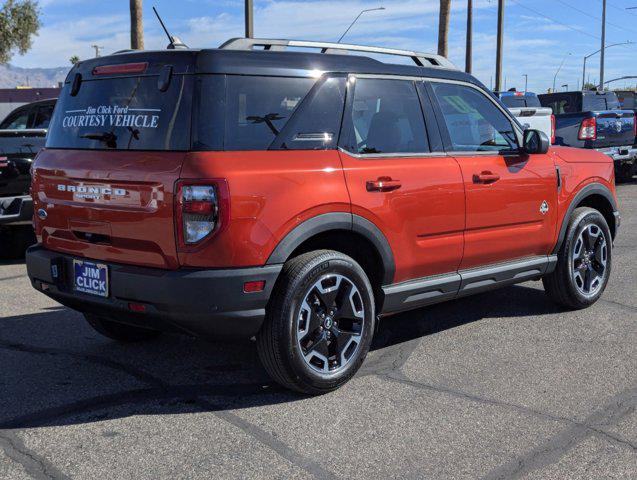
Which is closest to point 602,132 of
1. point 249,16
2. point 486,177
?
point 249,16

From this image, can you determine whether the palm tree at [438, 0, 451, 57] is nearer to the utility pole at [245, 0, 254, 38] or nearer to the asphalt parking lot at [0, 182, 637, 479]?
the utility pole at [245, 0, 254, 38]

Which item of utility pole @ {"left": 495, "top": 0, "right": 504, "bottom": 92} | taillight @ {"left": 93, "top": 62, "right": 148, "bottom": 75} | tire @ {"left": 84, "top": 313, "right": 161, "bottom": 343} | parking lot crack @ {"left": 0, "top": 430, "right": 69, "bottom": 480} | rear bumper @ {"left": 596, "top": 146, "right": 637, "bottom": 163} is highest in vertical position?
utility pole @ {"left": 495, "top": 0, "right": 504, "bottom": 92}

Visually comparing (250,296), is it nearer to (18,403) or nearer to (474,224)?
(18,403)

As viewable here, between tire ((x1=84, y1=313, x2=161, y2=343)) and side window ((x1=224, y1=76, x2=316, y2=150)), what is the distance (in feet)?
5.93

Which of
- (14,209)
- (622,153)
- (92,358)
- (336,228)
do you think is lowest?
(92,358)

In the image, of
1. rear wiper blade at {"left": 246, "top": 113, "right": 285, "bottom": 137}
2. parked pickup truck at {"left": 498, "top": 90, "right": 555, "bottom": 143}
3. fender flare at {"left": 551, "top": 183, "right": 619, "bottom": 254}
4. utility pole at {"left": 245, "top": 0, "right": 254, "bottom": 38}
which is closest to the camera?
rear wiper blade at {"left": 246, "top": 113, "right": 285, "bottom": 137}

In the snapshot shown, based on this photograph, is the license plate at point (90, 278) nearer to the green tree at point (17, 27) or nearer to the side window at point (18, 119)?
the side window at point (18, 119)

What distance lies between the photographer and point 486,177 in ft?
16.3

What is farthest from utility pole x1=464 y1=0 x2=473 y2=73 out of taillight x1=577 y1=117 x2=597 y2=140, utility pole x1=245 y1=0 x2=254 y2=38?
taillight x1=577 y1=117 x2=597 y2=140

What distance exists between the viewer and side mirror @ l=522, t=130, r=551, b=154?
5281mm

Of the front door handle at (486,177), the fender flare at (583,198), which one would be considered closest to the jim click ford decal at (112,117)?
the front door handle at (486,177)

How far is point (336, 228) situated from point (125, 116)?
4.30ft

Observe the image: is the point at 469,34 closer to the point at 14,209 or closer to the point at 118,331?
the point at 14,209

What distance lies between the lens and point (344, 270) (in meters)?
4.18
